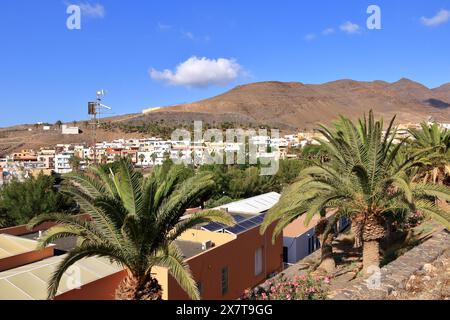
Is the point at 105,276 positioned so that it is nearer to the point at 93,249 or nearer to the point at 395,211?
the point at 93,249

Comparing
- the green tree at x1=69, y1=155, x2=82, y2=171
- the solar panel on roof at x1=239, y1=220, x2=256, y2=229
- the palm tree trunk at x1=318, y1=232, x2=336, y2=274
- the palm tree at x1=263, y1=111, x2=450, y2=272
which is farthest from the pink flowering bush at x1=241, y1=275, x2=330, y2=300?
the green tree at x1=69, y1=155, x2=82, y2=171

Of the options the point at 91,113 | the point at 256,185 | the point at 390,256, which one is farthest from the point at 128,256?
the point at 256,185

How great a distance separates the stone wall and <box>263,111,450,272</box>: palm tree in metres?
1.29

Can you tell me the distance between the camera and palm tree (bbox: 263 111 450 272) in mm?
9133

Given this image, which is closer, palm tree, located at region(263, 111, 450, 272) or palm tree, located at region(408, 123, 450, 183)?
palm tree, located at region(263, 111, 450, 272)

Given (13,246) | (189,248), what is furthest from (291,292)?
(13,246)

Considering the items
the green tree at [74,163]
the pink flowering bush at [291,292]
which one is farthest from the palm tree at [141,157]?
the pink flowering bush at [291,292]

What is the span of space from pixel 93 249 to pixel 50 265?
14.0 feet

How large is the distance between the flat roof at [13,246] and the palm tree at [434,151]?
14.5 metres

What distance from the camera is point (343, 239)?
60.8 feet

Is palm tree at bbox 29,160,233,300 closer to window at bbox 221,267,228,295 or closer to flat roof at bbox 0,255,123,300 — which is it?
flat roof at bbox 0,255,123,300

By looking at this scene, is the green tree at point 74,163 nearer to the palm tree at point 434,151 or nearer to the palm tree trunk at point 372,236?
the palm tree at point 434,151
